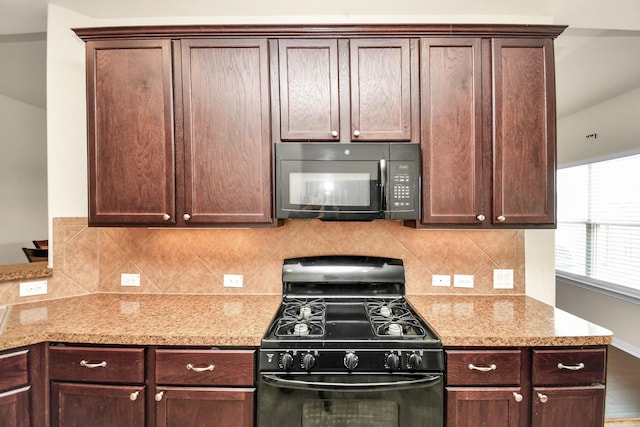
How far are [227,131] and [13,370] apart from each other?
1.48m

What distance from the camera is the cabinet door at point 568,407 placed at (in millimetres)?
1293

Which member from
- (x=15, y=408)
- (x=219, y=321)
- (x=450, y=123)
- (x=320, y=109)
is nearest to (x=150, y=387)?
(x=219, y=321)

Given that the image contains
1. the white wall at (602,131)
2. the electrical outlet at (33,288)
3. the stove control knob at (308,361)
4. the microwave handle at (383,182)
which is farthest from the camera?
the white wall at (602,131)

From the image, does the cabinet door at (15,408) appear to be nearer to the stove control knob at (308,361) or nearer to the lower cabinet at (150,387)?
the lower cabinet at (150,387)

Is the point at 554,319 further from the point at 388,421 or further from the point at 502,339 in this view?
the point at 388,421

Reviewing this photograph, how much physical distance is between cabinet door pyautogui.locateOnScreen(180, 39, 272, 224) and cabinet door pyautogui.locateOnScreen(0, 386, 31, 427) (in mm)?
1047

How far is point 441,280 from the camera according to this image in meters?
1.94

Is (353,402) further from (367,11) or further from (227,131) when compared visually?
(367,11)

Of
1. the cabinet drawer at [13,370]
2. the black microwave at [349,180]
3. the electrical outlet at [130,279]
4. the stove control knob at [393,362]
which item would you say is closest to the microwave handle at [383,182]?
the black microwave at [349,180]

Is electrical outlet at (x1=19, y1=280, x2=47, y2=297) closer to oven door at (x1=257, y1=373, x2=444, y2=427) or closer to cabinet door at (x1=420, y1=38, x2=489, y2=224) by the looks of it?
oven door at (x1=257, y1=373, x2=444, y2=427)

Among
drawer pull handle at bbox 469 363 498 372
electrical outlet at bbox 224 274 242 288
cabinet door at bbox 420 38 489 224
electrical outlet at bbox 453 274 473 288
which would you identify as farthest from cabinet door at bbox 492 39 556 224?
electrical outlet at bbox 224 274 242 288

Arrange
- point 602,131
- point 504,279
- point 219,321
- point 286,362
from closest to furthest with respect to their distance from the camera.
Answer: point 286,362, point 219,321, point 504,279, point 602,131

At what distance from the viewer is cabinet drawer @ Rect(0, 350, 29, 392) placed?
1.27 meters

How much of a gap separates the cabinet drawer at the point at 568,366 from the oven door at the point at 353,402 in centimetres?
47
